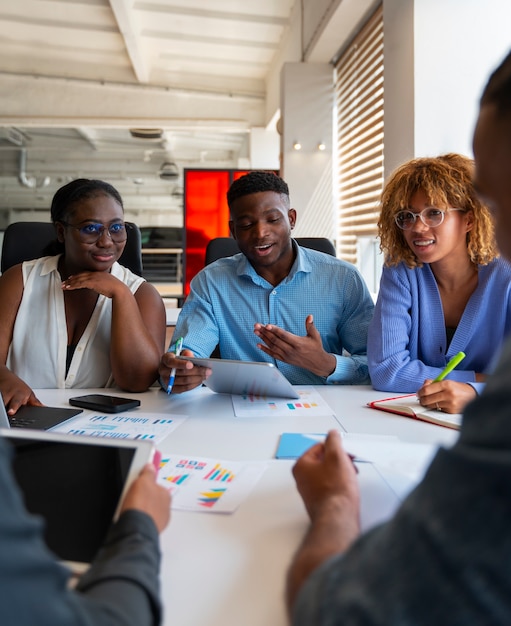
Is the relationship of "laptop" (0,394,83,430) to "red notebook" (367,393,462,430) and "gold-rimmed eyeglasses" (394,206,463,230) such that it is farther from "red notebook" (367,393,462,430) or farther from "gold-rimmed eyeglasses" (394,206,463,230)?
"gold-rimmed eyeglasses" (394,206,463,230)

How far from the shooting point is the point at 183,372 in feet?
5.26

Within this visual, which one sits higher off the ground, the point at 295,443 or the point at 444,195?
the point at 444,195

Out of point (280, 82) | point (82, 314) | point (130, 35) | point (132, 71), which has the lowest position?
point (82, 314)

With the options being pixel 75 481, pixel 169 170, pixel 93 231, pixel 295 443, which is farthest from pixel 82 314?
Result: pixel 169 170

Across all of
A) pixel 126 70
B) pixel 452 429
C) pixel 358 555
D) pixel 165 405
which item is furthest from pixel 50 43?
pixel 358 555

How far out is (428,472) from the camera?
442mm

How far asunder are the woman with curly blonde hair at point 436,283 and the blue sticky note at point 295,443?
56cm

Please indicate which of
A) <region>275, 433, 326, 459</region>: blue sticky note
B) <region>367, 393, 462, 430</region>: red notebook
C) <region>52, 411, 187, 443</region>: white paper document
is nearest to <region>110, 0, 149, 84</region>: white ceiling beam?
<region>52, 411, 187, 443</region>: white paper document

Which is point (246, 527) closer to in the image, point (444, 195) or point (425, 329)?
point (425, 329)

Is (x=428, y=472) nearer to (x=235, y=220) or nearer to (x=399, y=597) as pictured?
(x=399, y=597)

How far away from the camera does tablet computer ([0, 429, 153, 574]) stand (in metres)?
0.67

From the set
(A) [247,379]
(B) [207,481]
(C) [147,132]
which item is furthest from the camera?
(C) [147,132]

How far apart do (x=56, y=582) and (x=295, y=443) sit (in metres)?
0.76

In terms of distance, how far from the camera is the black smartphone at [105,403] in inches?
58.6
